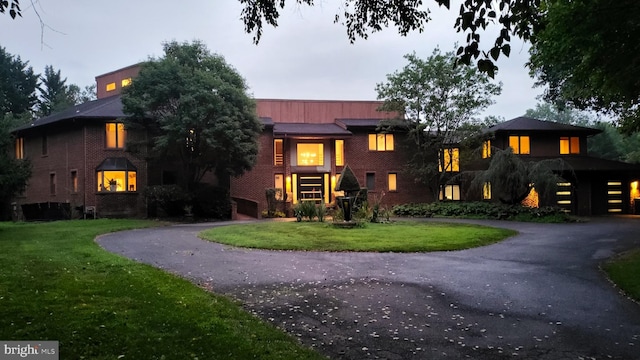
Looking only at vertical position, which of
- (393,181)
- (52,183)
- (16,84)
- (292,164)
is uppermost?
(16,84)

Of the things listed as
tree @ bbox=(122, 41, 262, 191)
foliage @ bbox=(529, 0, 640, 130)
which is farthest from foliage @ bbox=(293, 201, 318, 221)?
foliage @ bbox=(529, 0, 640, 130)

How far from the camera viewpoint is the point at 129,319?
200 inches

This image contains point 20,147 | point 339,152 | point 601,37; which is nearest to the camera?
point 601,37

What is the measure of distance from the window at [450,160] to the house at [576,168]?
186 centimetres

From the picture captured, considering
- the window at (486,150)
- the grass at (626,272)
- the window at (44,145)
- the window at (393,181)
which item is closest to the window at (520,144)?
the window at (486,150)

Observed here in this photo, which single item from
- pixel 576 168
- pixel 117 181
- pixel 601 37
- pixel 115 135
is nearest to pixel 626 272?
pixel 601 37

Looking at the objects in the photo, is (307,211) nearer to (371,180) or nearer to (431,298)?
(371,180)

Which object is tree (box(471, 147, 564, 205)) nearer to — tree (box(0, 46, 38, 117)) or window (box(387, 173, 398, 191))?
window (box(387, 173, 398, 191))

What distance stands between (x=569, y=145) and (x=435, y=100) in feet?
35.5

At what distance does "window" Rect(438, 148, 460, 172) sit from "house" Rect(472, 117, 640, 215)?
6.11ft

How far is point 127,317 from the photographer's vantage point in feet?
16.9

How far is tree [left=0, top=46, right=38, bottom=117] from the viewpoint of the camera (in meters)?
47.6

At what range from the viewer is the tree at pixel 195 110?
73.5 ft

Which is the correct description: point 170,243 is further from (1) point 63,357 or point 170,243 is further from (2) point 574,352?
(2) point 574,352
